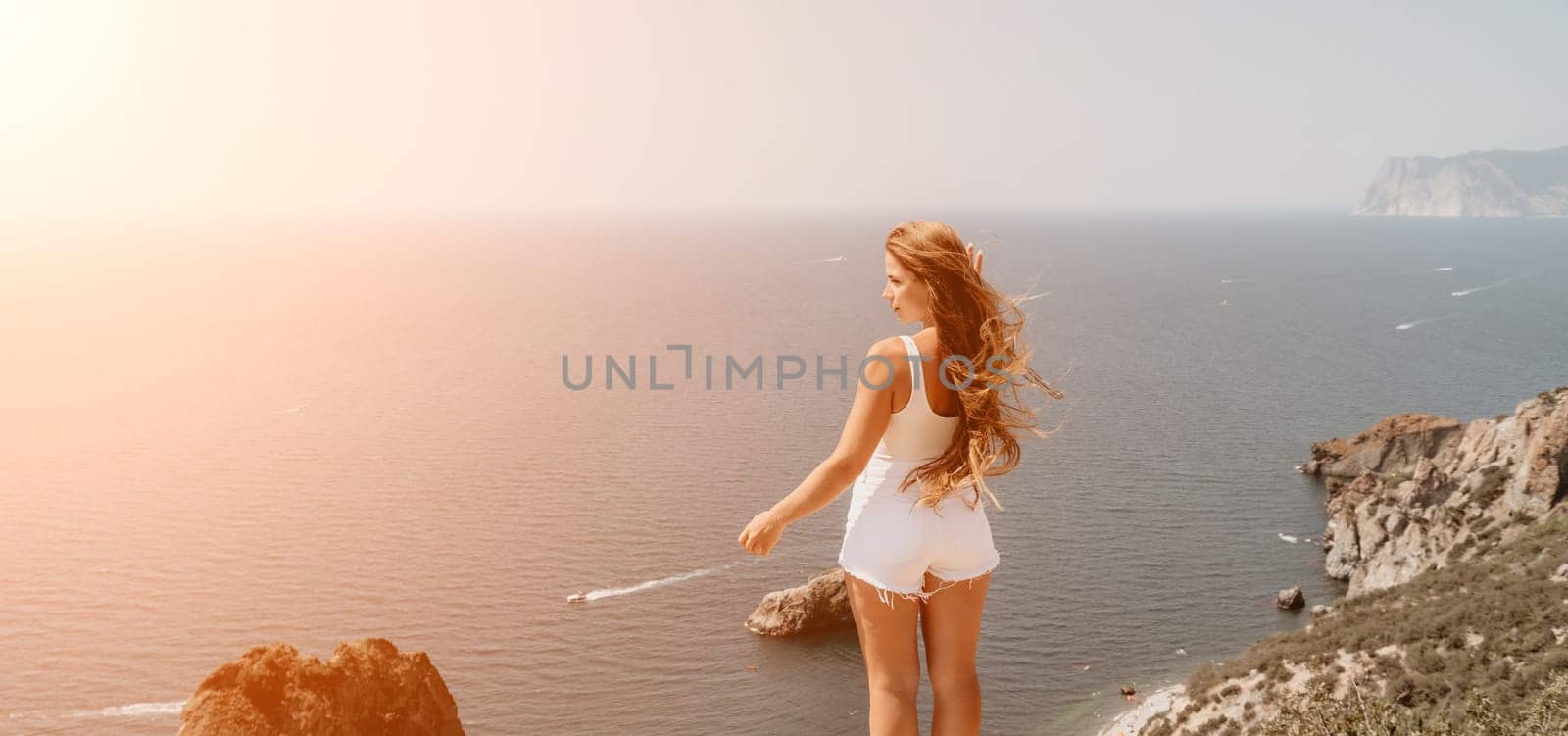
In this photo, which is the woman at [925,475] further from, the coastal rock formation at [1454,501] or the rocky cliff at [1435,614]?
the coastal rock formation at [1454,501]

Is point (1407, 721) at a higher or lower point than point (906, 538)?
lower

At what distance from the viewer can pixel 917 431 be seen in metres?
4.27

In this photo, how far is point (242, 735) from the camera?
88.8ft

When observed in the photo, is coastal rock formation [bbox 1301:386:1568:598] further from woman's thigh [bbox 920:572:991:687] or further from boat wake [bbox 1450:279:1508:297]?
boat wake [bbox 1450:279:1508:297]

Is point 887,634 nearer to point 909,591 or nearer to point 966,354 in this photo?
point 909,591

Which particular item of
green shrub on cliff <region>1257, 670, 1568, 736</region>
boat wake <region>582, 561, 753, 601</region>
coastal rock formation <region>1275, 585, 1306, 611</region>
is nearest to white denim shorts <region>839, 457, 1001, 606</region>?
green shrub on cliff <region>1257, 670, 1568, 736</region>

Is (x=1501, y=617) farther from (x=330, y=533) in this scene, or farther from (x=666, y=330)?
(x=666, y=330)

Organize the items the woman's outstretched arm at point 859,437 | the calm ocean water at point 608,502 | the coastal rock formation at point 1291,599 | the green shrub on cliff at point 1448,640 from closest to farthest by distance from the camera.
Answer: the woman's outstretched arm at point 859,437 → the green shrub on cliff at point 1448,640 → the calm ocean water at point 608,502 → the coastal rock formation at point 1291,599

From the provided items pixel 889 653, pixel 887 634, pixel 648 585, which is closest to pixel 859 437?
pixel 887 634

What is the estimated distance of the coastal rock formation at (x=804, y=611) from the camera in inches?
1756

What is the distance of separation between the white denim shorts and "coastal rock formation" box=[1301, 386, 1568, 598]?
44.7m

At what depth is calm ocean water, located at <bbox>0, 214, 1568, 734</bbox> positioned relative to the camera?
141 ft

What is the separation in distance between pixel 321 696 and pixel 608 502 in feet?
113

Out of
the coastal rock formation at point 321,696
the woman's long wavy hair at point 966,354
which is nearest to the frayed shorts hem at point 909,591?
the woman's long wavy hair at point 966,354
